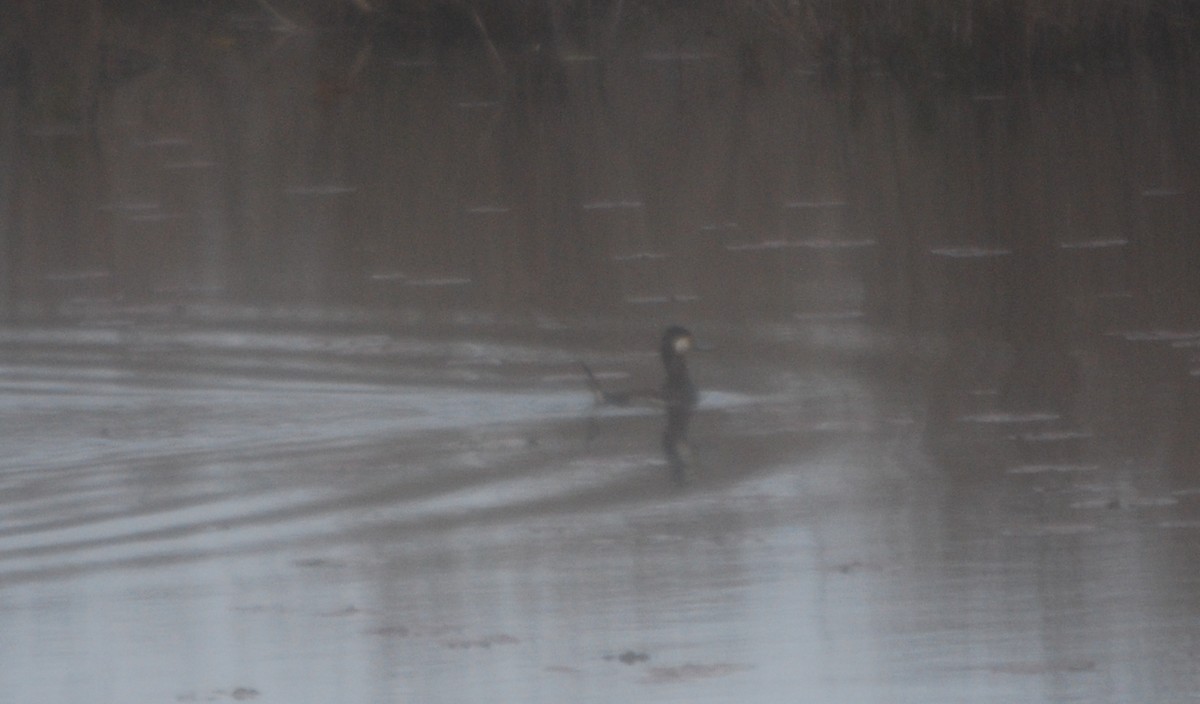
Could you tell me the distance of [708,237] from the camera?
10.5 m

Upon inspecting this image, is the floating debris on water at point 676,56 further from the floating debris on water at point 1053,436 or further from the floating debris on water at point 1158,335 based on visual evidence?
the floating debris on water at point 1053,436

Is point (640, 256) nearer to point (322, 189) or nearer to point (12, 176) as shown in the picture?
point (322, 189)

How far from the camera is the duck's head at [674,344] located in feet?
24.1

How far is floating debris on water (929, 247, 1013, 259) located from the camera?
9.84 metres

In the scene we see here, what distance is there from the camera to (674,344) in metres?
7.34

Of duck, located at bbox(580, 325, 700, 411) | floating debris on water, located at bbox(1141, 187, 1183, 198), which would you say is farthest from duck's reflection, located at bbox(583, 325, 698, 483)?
floating debris on water, located at bbox(1141, 187, 1183, 198)

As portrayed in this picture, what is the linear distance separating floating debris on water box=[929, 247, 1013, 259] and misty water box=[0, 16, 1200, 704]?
0.03 m

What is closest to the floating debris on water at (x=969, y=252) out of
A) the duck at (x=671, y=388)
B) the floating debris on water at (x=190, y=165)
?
the duck at (x=671, y=388)

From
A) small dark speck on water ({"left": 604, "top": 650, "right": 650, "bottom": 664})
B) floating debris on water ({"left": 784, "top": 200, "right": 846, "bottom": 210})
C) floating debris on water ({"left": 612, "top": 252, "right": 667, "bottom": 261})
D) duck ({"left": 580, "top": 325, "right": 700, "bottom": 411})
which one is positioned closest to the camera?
small dark speck on water ({"left": 604, "top": 650, "right": 650, "bottom": 664})

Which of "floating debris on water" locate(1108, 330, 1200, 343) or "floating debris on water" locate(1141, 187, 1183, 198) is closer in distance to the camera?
"floating debris on water" locate(1108, 330, 1200, 343)

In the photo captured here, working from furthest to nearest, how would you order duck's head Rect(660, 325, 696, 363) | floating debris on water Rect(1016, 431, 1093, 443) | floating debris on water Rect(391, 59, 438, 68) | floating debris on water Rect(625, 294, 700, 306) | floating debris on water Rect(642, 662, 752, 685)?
floating debris on water Rect(391, 59, 438, 68)
floating debris on water Rect(625, 294, 700, 306)
duck's head Rect(660, 325, 696, 363)
floating debris on water Rect(1016, 431, 1093, 443)
floating debris on water Rect(642, 662, 752, 685)

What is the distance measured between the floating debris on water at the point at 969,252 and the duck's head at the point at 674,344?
107 inches

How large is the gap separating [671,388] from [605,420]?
30 cm

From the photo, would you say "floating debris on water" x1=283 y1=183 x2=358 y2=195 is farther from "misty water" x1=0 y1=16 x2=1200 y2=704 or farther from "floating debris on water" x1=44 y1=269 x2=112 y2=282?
"floating debris on water" x1=44 y1=269 x2=112 y2=282
